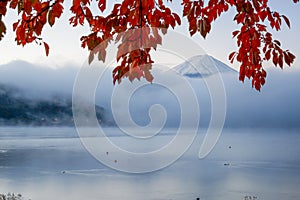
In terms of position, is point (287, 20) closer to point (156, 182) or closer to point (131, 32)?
point (131, 32)

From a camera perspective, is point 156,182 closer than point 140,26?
No

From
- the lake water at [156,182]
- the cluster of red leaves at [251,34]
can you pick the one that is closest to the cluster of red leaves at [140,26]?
the cluster of red leaves at [251,34]

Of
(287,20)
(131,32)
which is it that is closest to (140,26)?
(131,32)

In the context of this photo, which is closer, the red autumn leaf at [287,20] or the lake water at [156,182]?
the red autumn leaf at [287,20]

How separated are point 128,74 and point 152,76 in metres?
0.26

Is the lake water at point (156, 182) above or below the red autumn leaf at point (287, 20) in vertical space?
below

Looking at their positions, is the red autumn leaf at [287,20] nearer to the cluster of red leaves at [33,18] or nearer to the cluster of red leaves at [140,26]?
the cluster of red leaves at [140,26]

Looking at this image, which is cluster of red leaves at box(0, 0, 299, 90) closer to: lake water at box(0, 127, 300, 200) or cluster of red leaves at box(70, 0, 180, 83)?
cluster of red leaves at box(70, 0, 180, 83)

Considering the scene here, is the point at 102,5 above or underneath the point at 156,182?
above

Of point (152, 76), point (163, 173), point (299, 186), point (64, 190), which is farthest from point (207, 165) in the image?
point (152, 76)

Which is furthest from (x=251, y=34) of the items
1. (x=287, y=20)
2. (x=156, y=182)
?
(x=156, y=182)

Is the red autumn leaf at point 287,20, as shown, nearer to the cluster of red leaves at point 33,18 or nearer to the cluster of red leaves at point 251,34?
the cluster of red leaves at point 251,34

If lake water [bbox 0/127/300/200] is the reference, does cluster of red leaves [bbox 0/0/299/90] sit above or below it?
above

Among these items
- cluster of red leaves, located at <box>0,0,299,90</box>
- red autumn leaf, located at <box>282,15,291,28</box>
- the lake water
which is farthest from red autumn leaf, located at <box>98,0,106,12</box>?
the lake water
